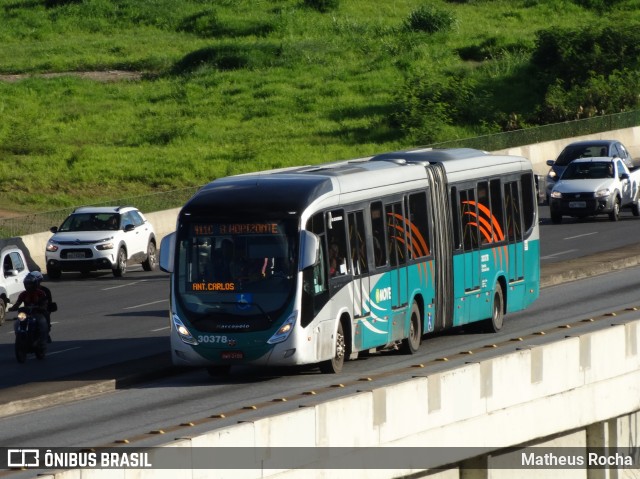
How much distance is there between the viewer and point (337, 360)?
841 inches

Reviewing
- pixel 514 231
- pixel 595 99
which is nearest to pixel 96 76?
pixel 595 99

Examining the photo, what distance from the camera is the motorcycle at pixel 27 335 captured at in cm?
2464

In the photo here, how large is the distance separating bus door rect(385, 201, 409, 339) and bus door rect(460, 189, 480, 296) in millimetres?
2107

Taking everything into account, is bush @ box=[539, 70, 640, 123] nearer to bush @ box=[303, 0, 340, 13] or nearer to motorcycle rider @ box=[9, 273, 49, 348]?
bush @ box=[303, 0, 340, 13]

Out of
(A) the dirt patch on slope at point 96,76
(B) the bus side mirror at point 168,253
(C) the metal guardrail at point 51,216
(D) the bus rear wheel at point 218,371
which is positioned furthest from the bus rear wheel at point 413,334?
(A) the dirt patch on slope at point 96,76

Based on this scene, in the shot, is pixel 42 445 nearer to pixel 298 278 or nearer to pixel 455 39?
pixel 298 278

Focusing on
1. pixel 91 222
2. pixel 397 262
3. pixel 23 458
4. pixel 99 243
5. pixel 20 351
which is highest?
pixel 23 458

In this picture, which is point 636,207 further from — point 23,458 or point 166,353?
point 23,458

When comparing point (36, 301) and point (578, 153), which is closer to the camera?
point (36, 301)

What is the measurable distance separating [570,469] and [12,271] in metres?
15.5

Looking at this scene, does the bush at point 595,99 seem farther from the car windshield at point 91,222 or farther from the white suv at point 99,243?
the car windshield at point 91,222

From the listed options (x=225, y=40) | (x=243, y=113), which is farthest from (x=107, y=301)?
(x=225, y=40)

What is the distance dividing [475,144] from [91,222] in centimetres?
2116

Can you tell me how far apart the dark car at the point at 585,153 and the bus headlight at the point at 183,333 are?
29.2m
